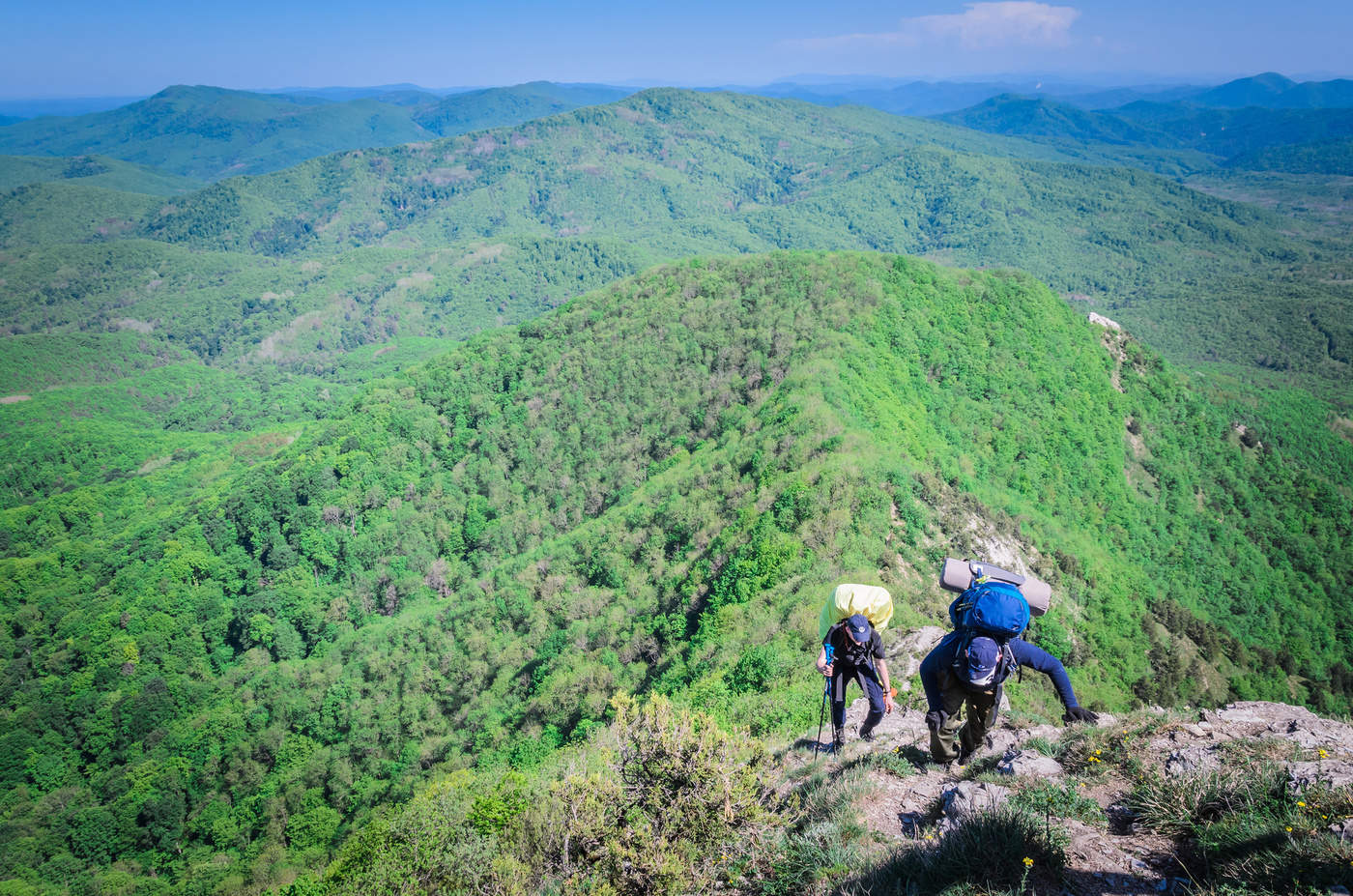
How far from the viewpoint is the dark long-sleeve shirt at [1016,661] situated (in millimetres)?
8398

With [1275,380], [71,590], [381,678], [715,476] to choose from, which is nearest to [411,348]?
[71,590]

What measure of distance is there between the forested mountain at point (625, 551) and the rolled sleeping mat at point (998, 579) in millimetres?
9900

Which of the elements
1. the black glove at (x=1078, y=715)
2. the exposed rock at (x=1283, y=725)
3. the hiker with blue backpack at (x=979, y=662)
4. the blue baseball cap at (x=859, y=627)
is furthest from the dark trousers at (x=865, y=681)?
the exposed rock at (x=1283, y=725)

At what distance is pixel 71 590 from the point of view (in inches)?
2943

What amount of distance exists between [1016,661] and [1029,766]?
2078mm

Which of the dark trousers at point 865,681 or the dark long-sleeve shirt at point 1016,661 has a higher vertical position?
the dark long-sleeve shirt at point 1016,661

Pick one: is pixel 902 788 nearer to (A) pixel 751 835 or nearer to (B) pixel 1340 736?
(A) pixel 751 835

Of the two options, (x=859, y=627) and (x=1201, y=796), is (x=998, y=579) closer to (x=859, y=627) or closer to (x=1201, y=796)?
(x=859, y=627)

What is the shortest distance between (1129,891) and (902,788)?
3680 millimetres

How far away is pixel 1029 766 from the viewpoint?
361 inches


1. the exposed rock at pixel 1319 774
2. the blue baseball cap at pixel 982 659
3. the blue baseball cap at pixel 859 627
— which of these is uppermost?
the blue baseball cap at pixel 982 659

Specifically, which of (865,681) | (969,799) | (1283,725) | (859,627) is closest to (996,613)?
(859,627)

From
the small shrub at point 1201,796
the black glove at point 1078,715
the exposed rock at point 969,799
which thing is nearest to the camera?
the small shrub at point 1201,796

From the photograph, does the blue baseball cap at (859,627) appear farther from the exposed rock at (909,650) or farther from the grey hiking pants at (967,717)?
the exposed rock at (909,650)
